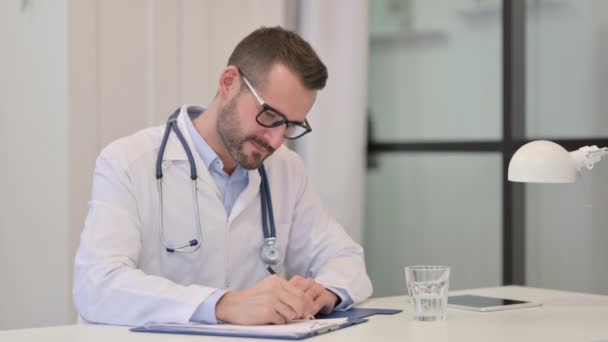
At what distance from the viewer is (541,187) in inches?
125

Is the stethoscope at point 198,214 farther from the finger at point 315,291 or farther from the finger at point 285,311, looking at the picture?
the finger at point 285,311

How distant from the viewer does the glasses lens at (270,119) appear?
214cm

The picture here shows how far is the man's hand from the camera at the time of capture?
1.99 meters

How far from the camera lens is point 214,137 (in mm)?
2277

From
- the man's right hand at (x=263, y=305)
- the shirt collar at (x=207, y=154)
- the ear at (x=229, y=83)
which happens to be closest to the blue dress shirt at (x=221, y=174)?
the shirt collar at (x=207, y=154)

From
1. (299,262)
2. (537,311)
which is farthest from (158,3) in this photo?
(537,311)

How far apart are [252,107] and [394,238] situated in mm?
1681

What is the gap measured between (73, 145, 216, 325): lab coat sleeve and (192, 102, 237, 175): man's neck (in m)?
0.25

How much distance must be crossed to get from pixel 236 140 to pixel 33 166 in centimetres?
113

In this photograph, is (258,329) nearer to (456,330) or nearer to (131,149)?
(456,330)

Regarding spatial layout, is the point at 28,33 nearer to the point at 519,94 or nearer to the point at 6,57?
the point at 6,57

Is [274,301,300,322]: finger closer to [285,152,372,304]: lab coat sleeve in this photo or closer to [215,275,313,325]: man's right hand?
[215,275,313,325]: man's right hand

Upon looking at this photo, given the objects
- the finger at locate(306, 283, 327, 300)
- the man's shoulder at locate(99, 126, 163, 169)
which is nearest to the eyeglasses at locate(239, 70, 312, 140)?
the man's shoulder at locate(99, 126, 163, 169)

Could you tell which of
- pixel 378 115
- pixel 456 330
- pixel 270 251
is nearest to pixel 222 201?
pixel 270 251
